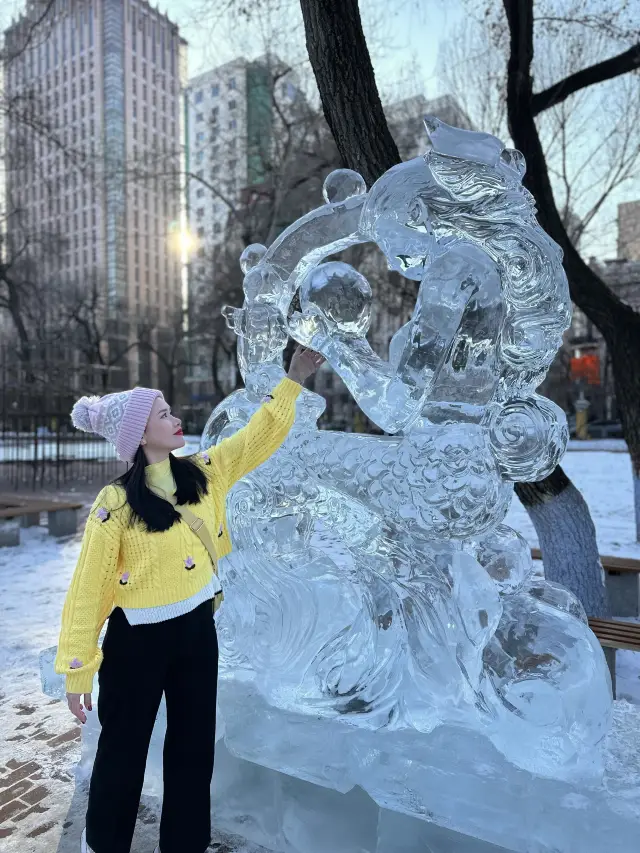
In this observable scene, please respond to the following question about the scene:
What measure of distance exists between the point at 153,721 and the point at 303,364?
1.16 m

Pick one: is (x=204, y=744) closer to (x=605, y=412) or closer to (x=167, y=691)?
(x=167, y=691)

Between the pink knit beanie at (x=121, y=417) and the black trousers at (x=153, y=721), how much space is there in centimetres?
47

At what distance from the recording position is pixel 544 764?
177cm

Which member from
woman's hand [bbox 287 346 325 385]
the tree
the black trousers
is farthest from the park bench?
woman's hand [bbox 287 346 325 385]

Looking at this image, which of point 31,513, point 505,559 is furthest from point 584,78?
point 31,513

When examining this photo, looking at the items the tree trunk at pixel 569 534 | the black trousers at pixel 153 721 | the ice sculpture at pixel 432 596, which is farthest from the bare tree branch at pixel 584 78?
the black trousers at pixel 153 721

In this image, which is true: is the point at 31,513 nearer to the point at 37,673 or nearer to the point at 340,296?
the point at 37,673

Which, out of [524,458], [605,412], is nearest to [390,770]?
[524,458]

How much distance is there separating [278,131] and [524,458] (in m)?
12.2

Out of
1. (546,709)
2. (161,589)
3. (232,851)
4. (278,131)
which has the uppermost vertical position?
(278,131)

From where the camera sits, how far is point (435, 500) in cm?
185

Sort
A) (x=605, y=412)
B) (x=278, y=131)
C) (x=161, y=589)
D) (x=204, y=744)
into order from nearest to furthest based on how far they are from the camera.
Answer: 1. (x=161, y=589)
2. (x=204, y=744)
3. (x=278, y=131)
4. (x=605, y=412)

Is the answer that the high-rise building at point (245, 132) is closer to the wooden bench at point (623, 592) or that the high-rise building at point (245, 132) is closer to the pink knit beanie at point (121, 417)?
the wooden bench at point (623, 592)

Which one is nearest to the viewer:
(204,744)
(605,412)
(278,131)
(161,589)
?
(161,589)
